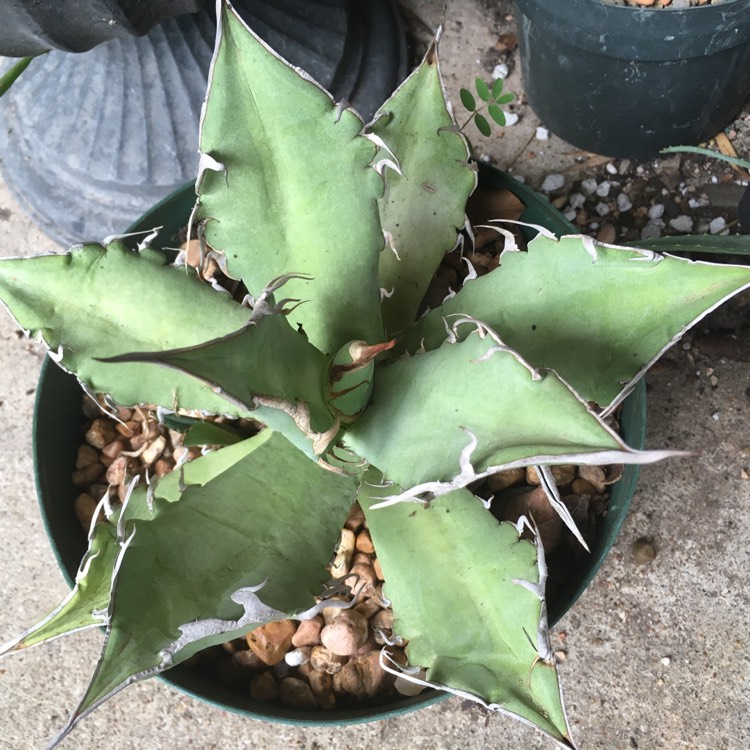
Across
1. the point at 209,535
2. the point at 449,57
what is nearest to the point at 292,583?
the point at 209,535

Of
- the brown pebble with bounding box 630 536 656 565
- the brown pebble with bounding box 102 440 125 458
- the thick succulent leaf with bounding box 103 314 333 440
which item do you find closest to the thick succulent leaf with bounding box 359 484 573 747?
the thick succulent leaf with bounding box 103 314 333 440

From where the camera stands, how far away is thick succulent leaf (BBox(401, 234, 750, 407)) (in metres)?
0.53

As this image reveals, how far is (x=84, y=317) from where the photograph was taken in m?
0.61

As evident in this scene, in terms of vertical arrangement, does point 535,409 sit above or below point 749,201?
above

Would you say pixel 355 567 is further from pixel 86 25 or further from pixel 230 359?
pixel 86 25

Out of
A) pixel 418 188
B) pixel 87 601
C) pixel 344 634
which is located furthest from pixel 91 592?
pixel 418 188

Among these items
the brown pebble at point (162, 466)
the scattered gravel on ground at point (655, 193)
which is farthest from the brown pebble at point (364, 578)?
the scattered gravel on ground at point (655, 193)

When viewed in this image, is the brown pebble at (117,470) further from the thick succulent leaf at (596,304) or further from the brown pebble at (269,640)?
the thick succulent leaf at (596,304)

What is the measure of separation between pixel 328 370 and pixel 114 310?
17cm

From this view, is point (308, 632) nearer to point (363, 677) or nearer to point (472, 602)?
point (363, 677)

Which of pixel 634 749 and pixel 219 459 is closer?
pixel 219 459

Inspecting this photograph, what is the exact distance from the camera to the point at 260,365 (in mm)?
487

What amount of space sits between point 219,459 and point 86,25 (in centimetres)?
41

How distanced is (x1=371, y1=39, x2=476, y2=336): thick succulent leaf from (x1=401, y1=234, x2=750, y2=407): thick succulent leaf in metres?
0.11
